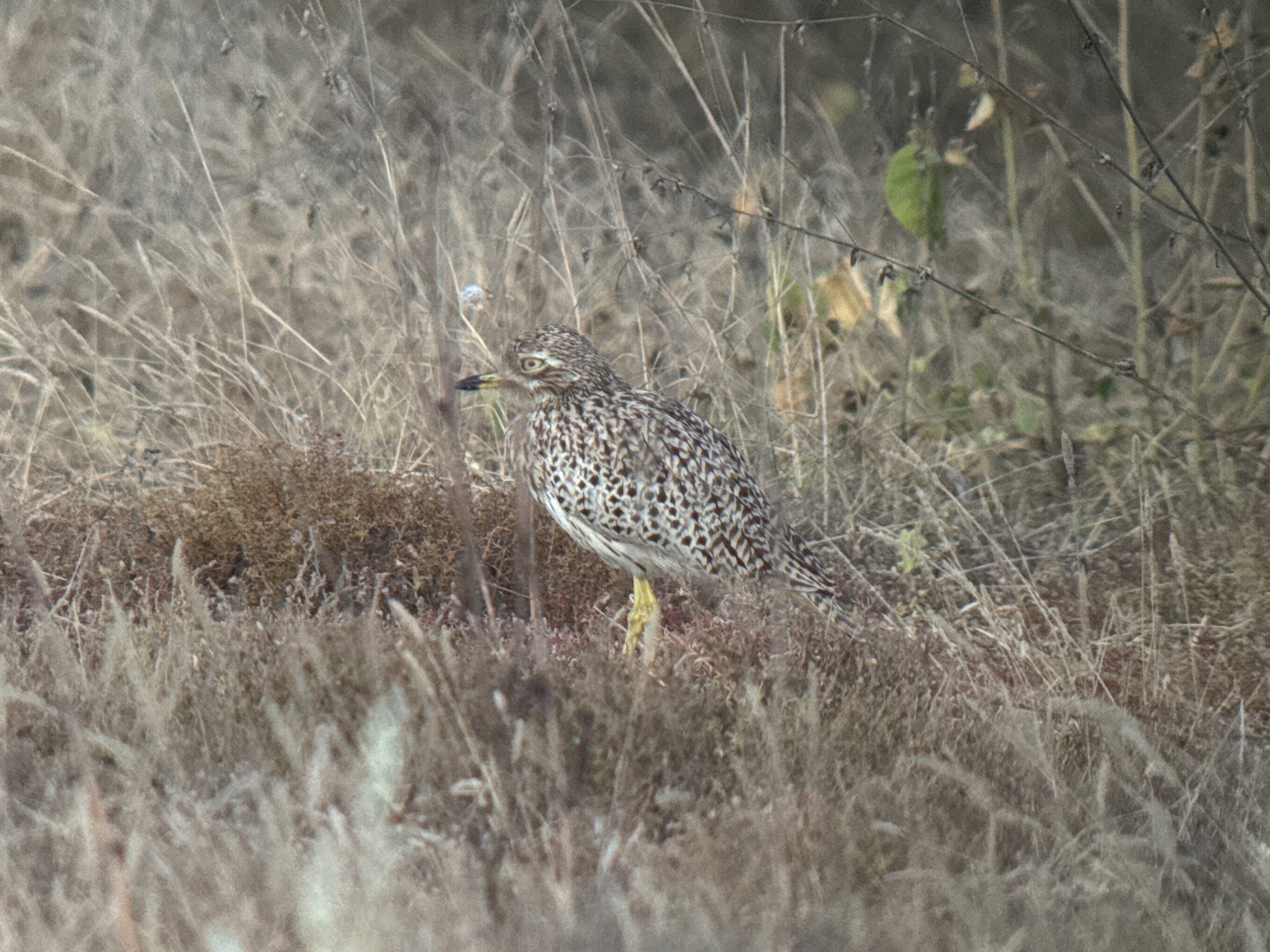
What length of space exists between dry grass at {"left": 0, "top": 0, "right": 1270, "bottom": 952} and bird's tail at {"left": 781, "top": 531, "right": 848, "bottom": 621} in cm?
7

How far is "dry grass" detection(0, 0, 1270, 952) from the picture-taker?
2545 mm

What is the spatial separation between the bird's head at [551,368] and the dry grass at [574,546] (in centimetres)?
18

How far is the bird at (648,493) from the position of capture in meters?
4.31

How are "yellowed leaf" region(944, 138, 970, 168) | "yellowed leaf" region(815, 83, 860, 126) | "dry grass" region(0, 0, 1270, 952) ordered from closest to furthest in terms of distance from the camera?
1. "dry grass" region(0, 0, 1270, 952)
2. "yellowed leaf" region(944, 138, 970, 168)
3. "yellowed leaf" region(815, 83, 860, 126)

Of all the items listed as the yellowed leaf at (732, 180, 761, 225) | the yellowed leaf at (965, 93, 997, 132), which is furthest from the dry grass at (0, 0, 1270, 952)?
the yellowed leaf at (965, 93, 997, 132)

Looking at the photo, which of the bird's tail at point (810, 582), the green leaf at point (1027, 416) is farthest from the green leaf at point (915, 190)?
the bird's tail at point (810, 582)

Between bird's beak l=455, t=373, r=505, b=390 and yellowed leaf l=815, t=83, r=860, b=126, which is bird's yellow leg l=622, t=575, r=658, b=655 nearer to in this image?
bird's beak l=455, t=373, r=505, b=390

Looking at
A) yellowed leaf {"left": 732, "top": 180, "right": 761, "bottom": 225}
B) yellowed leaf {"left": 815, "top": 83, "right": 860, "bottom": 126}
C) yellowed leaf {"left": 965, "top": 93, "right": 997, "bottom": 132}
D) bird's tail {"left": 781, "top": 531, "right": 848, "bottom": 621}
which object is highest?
yellowed leaf {"left": 965, "top": 93, "right": 997, "bottom": 132}

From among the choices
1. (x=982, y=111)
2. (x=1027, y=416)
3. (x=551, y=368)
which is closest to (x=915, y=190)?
(x=982, y=111)

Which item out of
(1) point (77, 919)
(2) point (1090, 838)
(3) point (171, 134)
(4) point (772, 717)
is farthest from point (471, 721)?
(3) point (171, 134)

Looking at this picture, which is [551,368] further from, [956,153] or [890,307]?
[956,153]

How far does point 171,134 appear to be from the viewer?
6824 millimetres

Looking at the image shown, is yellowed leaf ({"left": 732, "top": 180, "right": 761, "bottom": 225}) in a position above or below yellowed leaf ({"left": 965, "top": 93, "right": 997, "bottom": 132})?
below

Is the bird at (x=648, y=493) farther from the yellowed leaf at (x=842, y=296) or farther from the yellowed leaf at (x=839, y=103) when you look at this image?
the yellowed leaf at (x=839, y=103)
